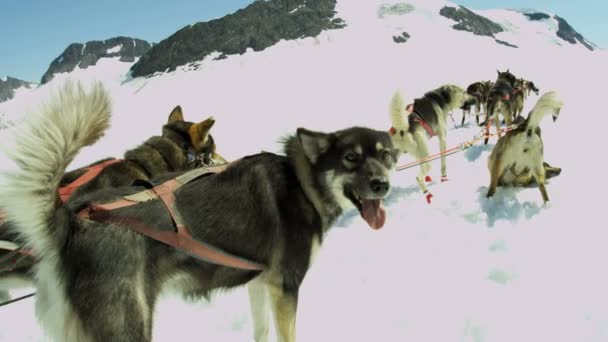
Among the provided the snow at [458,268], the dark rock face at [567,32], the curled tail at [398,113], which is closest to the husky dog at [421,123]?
the curled tail at [398,113]

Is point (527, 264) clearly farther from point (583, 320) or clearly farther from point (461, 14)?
point (461, 14)

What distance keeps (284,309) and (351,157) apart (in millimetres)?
1027

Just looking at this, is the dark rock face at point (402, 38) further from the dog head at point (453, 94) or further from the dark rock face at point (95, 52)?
the dark rock face at point (95, 52)

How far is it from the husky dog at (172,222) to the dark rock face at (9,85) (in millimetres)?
176104

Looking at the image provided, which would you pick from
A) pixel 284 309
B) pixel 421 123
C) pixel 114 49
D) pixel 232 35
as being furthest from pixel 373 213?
pixel 114 49

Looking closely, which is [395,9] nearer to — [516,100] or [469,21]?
[469,21]

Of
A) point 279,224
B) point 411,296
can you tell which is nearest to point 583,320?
point 411,296

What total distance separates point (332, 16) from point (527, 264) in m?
61.3

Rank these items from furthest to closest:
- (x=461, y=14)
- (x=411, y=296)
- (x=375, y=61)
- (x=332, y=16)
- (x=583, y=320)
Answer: (x=461, y=14) < (x=332, y=16) < (x=375, y=61) < (x=411, y=296) < (x=583, y=320)

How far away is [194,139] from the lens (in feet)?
14.9

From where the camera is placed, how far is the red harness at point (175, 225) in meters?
2.07

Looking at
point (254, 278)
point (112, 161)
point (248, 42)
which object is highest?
point (248, 42)

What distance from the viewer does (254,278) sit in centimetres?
264

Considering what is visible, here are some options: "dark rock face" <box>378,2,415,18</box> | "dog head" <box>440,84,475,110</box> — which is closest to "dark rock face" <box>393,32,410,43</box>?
"dark rock face" <box>378,2,415,18</box>
